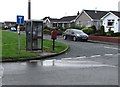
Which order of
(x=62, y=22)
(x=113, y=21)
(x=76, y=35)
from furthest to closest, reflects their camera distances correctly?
(x=62, y=22), (x=113, y=21), (x=76, y=35)

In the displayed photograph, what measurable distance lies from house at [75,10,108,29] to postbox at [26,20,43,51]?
39.5 metres

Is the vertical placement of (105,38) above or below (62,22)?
below

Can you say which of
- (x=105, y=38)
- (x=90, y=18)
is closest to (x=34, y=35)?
(x=105, y=38)

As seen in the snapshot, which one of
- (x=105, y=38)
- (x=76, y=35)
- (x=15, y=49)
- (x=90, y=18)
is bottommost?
(x=15, y=49)

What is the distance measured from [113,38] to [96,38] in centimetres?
378

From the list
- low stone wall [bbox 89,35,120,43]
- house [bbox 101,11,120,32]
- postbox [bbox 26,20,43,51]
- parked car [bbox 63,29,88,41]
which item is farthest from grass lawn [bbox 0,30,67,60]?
house [bbox 101,11,120,32]

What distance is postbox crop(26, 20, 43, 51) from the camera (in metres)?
19.3

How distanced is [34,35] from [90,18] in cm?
4093

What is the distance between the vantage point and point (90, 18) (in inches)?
2336

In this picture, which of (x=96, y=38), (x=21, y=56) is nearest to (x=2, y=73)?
(x=21, y=56)

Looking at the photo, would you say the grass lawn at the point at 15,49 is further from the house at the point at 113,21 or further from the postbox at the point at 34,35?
the house at the point at 113,21

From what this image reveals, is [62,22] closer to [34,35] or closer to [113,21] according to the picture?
[113,21]

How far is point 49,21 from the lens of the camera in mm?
80750

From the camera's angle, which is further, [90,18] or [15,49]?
[90,18]
